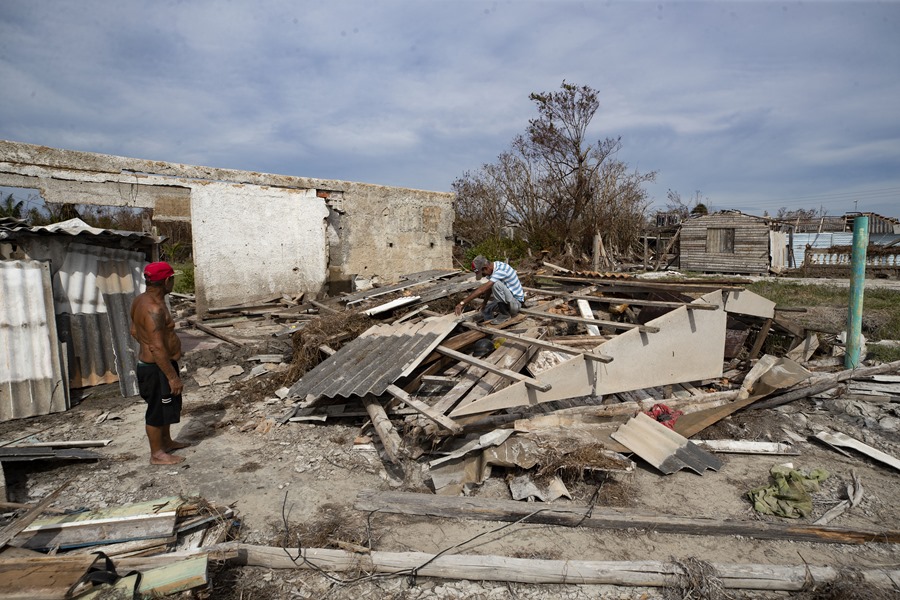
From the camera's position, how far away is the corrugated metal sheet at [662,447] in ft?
14.2

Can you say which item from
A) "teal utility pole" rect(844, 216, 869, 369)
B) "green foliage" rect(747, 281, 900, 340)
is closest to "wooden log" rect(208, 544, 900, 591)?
"teal utility pole" rect(844, 216, 869, 369)

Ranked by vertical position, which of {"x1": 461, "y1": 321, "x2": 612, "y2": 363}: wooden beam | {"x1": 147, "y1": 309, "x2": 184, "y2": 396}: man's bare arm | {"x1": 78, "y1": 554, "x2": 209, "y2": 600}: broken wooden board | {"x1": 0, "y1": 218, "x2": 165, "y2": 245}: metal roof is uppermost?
{"x1": 0, "y1": 218, "x2": 165, "y2": 245}: metal roof

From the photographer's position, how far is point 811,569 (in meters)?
2.97

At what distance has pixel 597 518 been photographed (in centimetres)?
350

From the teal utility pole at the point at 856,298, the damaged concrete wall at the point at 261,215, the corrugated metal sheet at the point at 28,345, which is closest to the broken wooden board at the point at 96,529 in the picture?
the corrugated metal sheet at the point at 28,345

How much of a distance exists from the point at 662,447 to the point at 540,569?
2084mm

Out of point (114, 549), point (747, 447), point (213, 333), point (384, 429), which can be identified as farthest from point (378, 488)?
point (213, 333)

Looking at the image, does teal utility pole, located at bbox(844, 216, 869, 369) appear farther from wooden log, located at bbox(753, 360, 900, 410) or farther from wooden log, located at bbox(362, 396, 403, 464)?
wooden log, located at bbox(362, 396, 403, 464)

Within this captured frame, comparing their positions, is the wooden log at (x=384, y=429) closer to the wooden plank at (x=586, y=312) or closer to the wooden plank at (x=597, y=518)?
the wooden plank at (x=597, y=518)

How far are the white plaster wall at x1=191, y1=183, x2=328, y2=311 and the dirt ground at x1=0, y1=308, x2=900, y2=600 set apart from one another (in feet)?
17.4

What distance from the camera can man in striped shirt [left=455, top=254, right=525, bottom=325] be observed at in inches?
258

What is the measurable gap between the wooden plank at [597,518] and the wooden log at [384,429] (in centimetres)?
58

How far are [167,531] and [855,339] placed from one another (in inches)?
308

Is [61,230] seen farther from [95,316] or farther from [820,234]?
[820,234]
